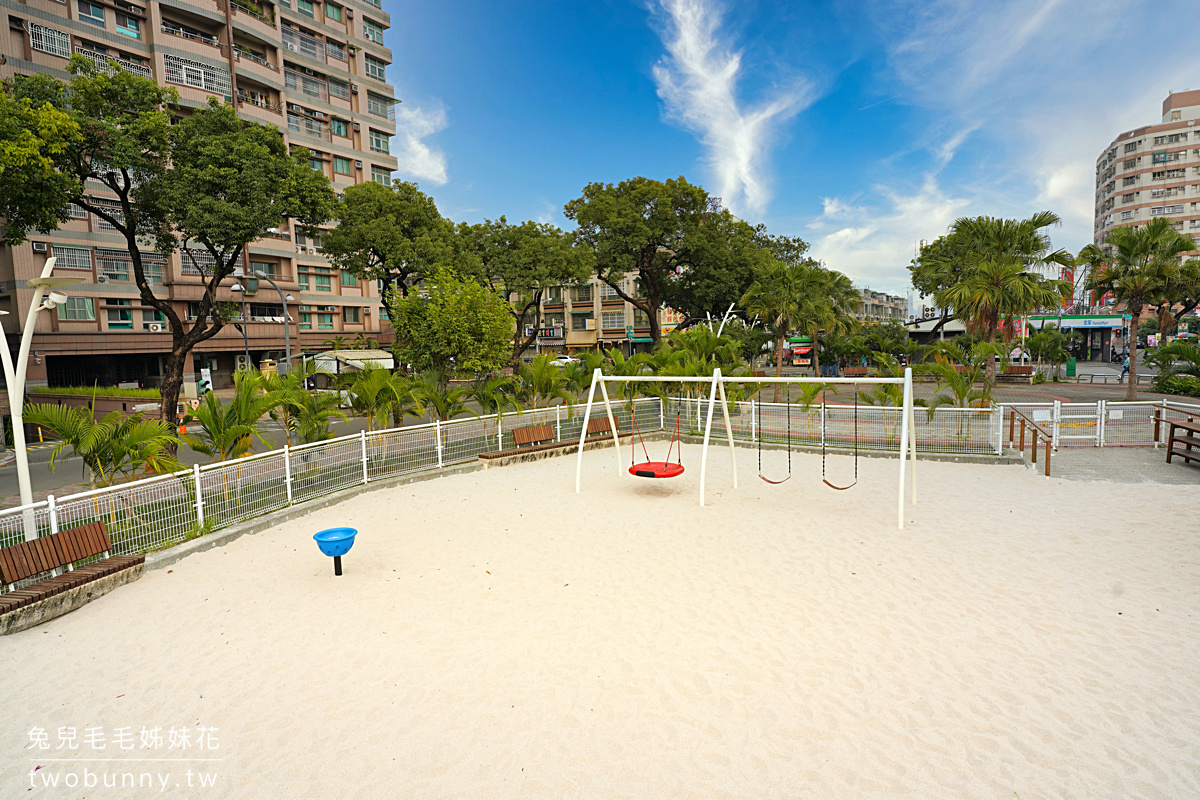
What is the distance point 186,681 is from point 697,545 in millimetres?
6572

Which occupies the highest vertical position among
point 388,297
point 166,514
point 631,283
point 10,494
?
point 631,283

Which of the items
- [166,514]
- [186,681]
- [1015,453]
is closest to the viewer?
[186,681]

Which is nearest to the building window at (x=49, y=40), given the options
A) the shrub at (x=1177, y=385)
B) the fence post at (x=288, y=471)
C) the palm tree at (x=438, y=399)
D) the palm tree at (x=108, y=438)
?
the palm tree at (x=438, y=399)

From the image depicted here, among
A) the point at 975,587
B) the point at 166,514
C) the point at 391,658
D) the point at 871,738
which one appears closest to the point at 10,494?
the point at 166,514

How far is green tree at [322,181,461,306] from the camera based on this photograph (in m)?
30.8

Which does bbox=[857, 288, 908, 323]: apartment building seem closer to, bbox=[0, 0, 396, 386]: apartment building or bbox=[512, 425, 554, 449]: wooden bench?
bbox=[0, 0, 396, 386]: apartment building

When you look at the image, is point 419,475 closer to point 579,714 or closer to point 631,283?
point 579,714

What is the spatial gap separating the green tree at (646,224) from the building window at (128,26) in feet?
92.3

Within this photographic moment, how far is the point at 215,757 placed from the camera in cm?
463

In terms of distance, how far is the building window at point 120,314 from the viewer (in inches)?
1459

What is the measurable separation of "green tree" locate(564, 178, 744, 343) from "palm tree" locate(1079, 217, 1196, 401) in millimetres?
22748

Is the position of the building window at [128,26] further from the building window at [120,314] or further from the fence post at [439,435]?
the fence post at [439,435]

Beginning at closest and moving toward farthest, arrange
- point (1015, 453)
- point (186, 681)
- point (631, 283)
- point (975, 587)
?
point (186, 681) → point (975, 587) → point (1015, 453) → point (631, 283)

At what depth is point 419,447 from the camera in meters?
14.3
